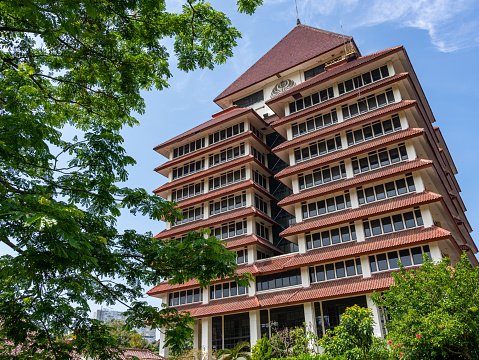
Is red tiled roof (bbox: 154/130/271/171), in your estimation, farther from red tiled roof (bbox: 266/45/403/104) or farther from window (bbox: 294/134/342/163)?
window (bbox: 294/134/342/163)

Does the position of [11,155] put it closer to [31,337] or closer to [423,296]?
[31,337]

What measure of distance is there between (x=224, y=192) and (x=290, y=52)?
2124 cm

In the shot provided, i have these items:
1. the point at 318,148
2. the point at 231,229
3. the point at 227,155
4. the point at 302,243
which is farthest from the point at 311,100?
the point at 231,229

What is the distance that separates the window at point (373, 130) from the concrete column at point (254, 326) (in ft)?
55.9

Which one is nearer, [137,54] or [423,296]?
[137,54]

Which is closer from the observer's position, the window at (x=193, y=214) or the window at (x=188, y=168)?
the window at (x=193, y=214)

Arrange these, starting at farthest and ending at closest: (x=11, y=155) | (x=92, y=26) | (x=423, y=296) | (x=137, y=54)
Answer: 1. (x=423, y=296)
2. (x=137, y=54)
3. (x=92, y=26)
4. (x=11, y=155)

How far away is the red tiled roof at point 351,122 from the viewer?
3234 cm

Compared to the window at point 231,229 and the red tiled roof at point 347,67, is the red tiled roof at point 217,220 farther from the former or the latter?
the red tiled roof at point 347,67

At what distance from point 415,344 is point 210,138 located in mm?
35017

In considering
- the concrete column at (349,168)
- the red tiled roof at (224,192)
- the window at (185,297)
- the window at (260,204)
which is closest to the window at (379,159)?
the concrete column at (349,168)

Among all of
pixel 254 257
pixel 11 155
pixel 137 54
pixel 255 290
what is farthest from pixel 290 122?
pixel 11 155

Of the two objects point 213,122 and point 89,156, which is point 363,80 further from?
point 89,156

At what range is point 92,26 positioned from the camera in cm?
918
